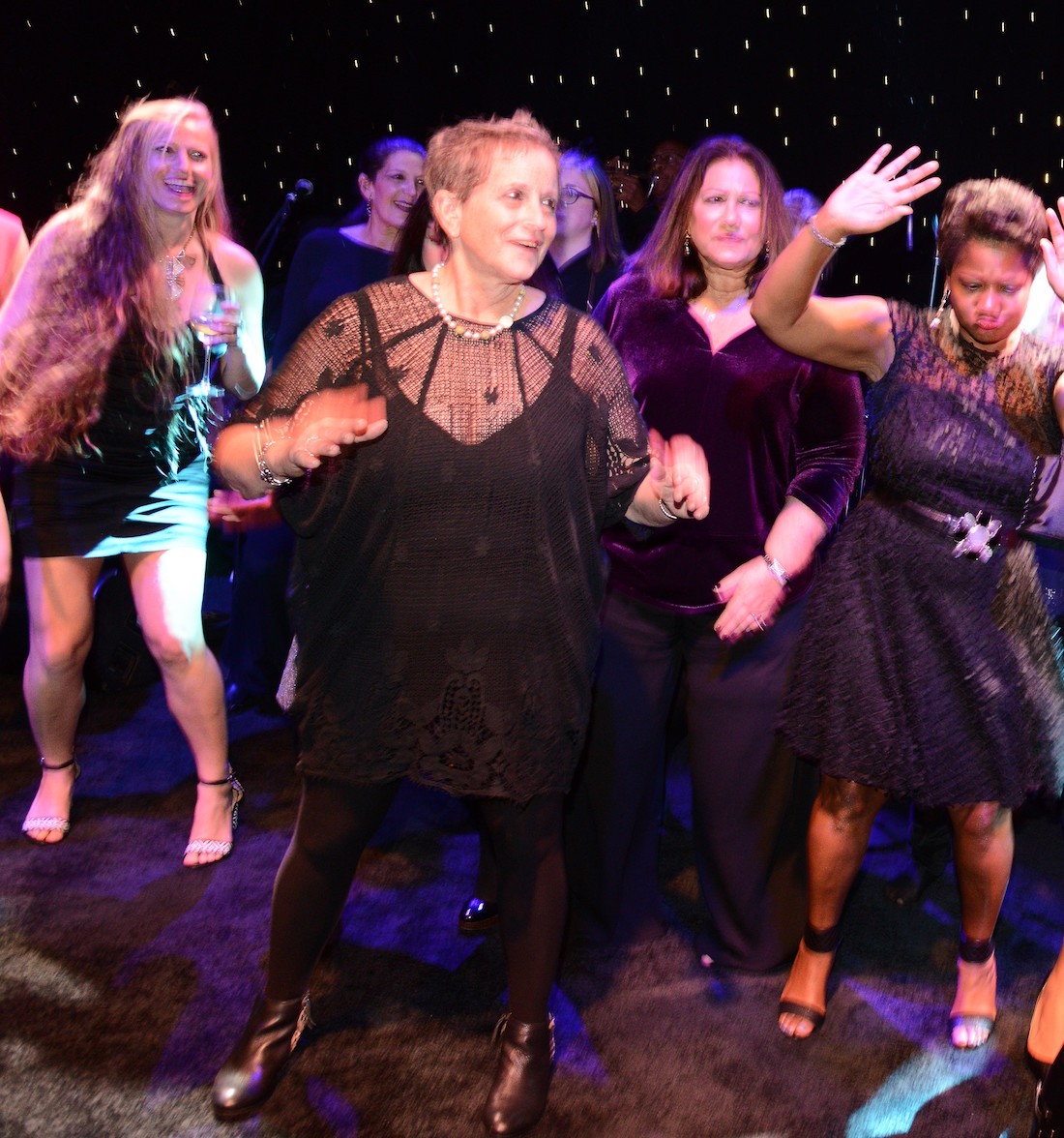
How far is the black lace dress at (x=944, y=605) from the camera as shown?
2.14 meters

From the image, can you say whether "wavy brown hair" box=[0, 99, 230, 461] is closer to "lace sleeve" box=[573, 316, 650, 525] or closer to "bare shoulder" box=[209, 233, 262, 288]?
"bare shoulder" box=[209, 233, 262, 288]

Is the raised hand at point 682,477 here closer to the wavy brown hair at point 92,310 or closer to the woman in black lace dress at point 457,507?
the woman in black lace dress at point 457,507

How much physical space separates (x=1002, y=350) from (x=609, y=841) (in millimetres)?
1380

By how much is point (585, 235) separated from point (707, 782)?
1.72 m

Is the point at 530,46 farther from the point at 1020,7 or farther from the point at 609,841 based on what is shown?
the point at 609,841

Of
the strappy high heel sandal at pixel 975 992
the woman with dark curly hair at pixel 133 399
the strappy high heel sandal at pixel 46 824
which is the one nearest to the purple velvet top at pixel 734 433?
the strappy high heel sandal at pixel 975 992

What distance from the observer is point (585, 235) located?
10.8 feet

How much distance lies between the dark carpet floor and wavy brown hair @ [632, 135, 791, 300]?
1.59m

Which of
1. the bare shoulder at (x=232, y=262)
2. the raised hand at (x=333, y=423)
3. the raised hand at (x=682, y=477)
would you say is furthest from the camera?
the bare shoulder at (x=232, y=262)

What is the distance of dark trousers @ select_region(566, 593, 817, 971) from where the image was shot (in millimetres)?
2422

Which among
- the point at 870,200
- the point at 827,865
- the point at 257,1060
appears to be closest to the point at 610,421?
the point at 870,200

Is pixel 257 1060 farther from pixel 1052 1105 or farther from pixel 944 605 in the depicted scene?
pixel 944 605

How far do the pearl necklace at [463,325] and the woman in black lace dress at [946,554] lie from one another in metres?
0.54

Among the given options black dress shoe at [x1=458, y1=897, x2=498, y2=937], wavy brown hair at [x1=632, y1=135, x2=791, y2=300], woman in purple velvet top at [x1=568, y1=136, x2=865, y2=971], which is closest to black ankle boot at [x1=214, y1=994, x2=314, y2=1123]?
black dress shoe at [x1=458, y1=897, x2=498, y2=937]
